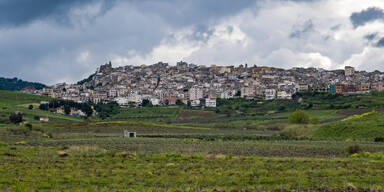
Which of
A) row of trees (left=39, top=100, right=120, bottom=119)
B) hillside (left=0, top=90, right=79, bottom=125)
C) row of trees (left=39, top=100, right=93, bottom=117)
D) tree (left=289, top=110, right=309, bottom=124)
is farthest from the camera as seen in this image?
row of trees (left=39, top=100, right=93, bottom=117)

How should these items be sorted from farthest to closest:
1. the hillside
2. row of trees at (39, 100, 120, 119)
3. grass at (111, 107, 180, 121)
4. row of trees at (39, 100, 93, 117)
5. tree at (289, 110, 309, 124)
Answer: row of trees at (39, 100, 93, 117) < row of trees at (39, 100, 120, 119) < grass at (111, 107, 180, 121) < the hillside < tree at (289, 110, 309, 124)

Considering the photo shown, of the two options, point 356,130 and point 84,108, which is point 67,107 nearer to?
point 84,108

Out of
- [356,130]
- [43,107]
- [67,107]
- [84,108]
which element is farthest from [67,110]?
[356,130]

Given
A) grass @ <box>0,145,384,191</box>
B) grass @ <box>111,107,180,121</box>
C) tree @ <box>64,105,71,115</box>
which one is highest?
tree @ <box>64,105,71,115</box>

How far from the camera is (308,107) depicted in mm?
137375

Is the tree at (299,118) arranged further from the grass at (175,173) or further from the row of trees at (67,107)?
the row of trees at (67,107)

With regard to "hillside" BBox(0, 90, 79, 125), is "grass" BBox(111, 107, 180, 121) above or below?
below

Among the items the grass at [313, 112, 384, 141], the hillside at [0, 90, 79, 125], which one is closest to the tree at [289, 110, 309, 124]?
the grass at [313, 112, 384, 141]

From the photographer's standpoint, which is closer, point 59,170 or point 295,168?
point 59,170

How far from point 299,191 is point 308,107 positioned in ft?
381

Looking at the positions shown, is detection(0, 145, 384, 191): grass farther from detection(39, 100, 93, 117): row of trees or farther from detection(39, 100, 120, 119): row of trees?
detection(39, 100, 93, 117): row of trees

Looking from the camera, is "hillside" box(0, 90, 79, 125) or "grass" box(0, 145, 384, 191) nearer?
"grass" box(0, 145, 384, 191)

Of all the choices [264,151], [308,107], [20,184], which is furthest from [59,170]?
[308,107]

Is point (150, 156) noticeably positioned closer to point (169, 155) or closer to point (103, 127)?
point (169, 155)
